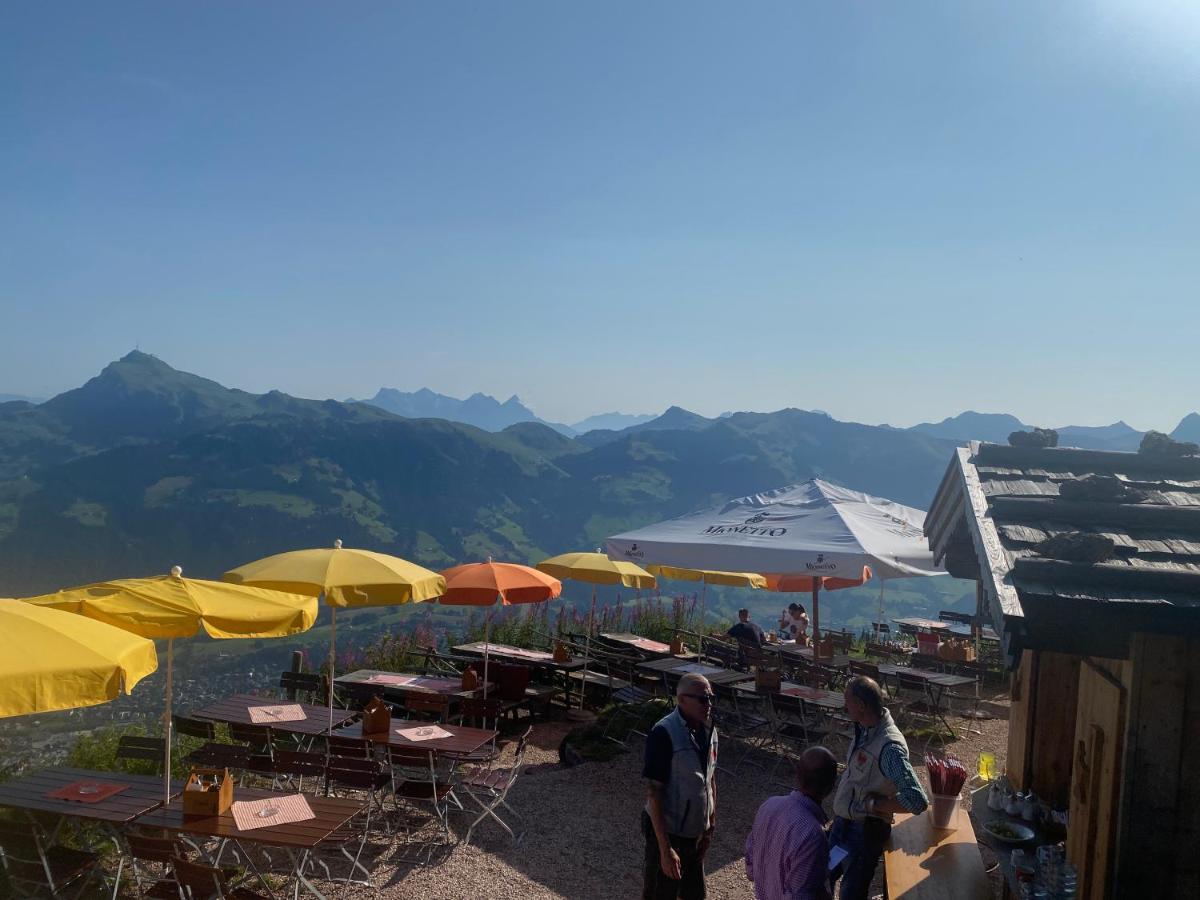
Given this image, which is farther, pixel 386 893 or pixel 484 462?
pixel 484 462

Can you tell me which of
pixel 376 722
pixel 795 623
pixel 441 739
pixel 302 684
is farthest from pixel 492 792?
pixel 795 623

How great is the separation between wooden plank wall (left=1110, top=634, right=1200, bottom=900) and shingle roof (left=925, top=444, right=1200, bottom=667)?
36cm

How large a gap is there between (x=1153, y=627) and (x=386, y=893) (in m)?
5.04

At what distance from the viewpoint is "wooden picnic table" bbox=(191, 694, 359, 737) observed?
752 centimetres

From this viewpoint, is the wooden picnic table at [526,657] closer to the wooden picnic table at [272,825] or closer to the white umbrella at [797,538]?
the white umbrella at [797,538]

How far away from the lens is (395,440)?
186m

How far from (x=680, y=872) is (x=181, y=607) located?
3.57 metres

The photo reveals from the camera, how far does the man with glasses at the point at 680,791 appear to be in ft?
14.1

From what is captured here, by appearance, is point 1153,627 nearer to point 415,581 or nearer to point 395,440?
point 415,581

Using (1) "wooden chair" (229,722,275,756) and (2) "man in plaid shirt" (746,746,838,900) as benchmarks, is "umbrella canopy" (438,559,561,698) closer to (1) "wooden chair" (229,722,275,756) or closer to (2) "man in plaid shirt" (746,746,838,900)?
(1) "wooden chair" (229,722,275,756)

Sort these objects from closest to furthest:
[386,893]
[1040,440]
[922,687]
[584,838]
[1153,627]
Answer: [1153,627] → [1040,440] → [386,893] → [584,838] → [922,687]

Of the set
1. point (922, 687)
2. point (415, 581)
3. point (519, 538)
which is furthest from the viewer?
point (519, 538)

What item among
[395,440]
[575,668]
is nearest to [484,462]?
[395,440]

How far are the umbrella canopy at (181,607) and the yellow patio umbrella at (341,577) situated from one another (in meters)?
0.66
